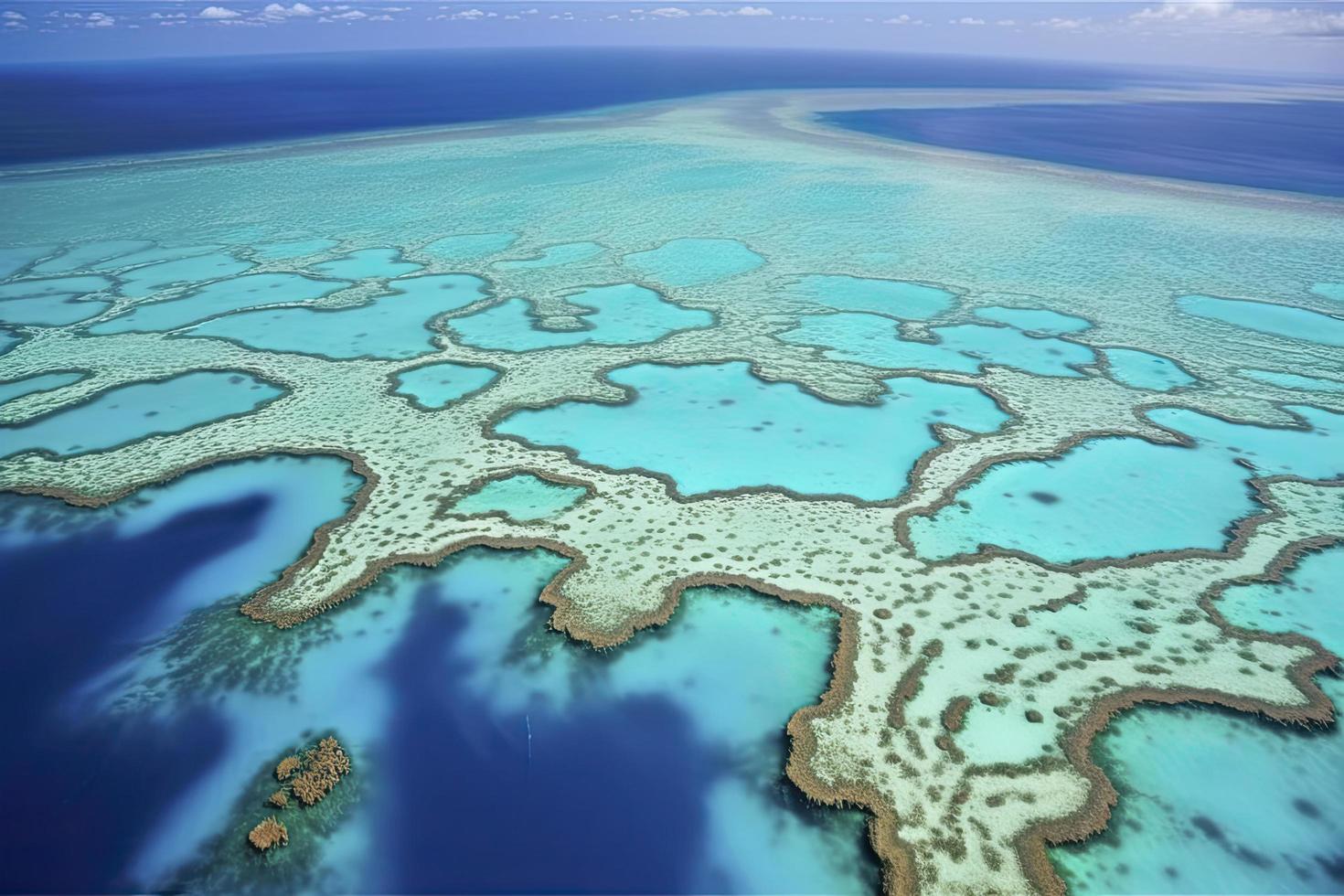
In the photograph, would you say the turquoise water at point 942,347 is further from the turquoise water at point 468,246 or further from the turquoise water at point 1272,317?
the turquoise water at point 468,246

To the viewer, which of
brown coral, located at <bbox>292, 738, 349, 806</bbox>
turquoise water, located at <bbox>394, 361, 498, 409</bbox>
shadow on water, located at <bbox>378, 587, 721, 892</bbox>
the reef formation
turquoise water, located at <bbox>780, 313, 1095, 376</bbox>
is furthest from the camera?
turquoise water, located at <bbox>780, 313, 1095, 376</bbox>

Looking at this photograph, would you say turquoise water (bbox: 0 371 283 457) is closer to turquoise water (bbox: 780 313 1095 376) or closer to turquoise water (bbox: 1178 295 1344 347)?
turquoise water (bbox: 780 313 1095 376)

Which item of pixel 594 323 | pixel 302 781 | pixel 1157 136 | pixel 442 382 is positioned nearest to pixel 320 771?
pixel 302 781

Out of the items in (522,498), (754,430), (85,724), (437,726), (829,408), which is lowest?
(437,726)

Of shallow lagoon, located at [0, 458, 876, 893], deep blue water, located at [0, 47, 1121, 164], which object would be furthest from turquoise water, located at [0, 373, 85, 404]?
deep blue water, located at [0, 47, 1121, 164]

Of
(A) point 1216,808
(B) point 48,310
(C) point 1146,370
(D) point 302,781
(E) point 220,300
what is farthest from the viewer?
(E) point 220,300

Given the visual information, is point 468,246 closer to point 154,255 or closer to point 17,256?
point 154,255
